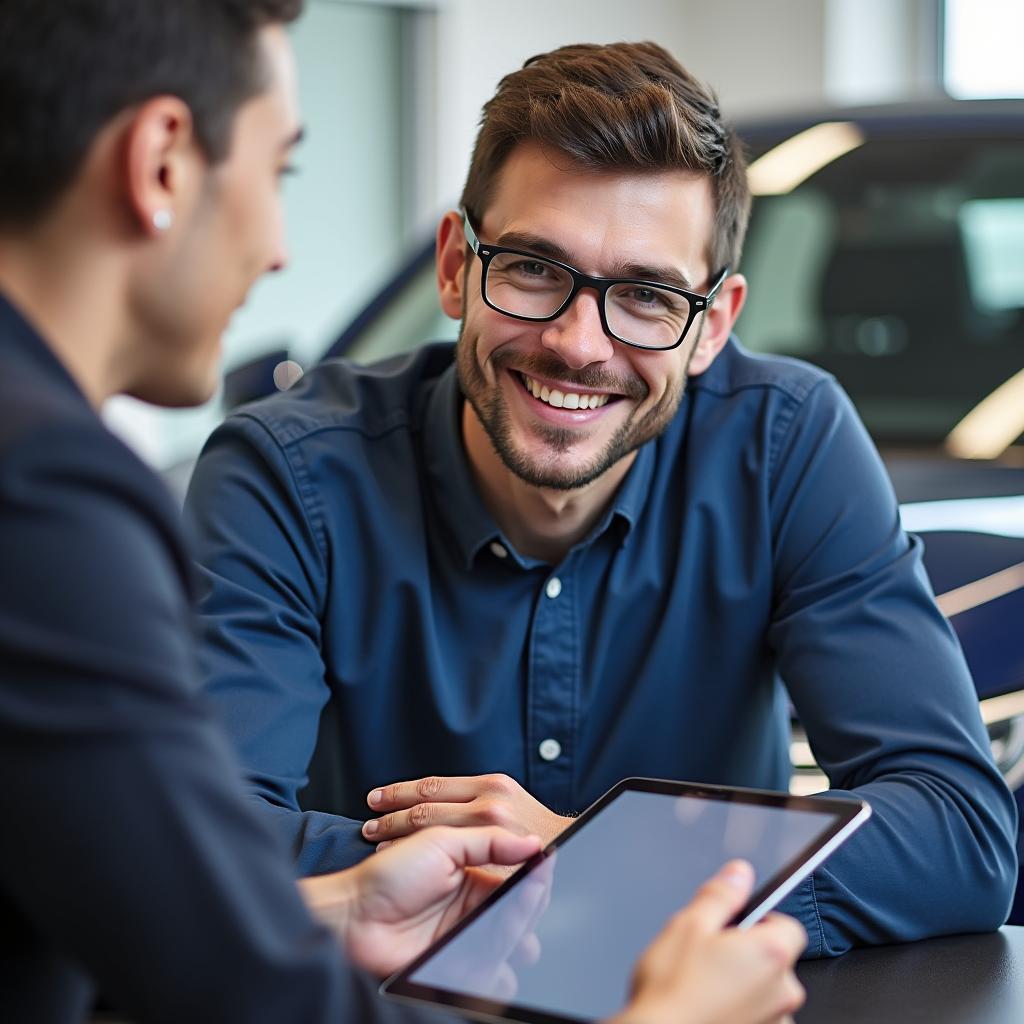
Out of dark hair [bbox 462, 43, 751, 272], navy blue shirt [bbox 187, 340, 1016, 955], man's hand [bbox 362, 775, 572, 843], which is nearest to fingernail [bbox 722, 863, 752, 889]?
man's hand [bbox 362, 775, 572, 843]

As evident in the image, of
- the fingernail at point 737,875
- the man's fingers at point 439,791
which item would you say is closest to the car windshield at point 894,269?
the man's fingers at point 439,791

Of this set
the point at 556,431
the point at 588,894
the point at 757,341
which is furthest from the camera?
the point at 757,341

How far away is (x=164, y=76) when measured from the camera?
0.89 meters

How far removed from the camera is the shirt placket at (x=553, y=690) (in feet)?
6.12

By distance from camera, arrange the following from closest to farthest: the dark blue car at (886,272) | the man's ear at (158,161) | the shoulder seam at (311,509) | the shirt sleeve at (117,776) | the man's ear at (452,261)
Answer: the shirt sleeve at (117,776), the man's ear at (158,161), the shoulder seam at (311,509), the man's ear at (452,261), the dark blue car at (886,272)

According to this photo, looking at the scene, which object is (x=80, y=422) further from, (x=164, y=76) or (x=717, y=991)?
(x=717, y=991)

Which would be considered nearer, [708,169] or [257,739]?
[257,739]

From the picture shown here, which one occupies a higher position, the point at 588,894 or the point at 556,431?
the point at 556,431

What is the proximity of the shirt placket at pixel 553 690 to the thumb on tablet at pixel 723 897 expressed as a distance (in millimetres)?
801

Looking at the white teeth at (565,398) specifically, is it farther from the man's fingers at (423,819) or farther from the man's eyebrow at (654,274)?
the man's fingers at (423,819)

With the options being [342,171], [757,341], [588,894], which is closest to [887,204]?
[757,341]

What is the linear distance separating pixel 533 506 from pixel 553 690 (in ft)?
0.72

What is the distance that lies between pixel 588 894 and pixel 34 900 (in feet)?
1.53

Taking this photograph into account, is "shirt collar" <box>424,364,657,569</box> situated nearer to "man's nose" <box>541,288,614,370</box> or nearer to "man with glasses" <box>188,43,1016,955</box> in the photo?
"man with glasses" <box>188,43,1016,955</box>
